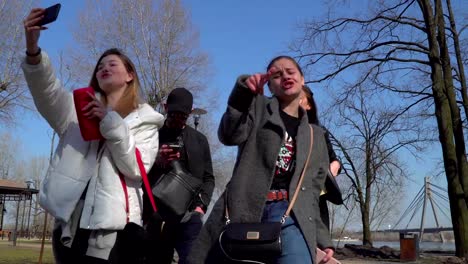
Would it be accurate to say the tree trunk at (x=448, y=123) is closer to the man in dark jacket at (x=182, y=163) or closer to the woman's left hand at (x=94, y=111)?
the man in dark jacket at (x=182, y=163)

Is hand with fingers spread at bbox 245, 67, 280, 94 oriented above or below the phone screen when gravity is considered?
above

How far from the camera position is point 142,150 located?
2.96 m

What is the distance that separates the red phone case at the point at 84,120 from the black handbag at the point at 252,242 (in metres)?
0.92

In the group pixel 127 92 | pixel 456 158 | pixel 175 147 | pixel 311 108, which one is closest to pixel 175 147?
pixel 175 147

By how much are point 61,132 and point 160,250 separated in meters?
0.95

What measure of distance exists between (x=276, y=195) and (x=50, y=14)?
5.29ft

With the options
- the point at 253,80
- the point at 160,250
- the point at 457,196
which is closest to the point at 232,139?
the point at 253,80

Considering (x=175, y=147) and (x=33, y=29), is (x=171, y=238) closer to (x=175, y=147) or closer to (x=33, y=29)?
(x=175, y=147)

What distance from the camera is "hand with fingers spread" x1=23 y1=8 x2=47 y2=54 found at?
2672 millimetres

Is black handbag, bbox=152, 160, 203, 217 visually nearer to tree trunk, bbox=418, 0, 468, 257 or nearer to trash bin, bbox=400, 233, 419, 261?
tree trunk, bbox=418, 0, 468, 257

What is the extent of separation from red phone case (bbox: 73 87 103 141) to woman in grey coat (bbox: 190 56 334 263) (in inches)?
28.4

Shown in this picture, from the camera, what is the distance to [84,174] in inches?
108

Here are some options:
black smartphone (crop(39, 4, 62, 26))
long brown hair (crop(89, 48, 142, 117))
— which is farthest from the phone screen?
black smartphone (crop(39, 4, 62, 26))

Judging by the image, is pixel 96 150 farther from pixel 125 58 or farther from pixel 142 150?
pixel 125 58
